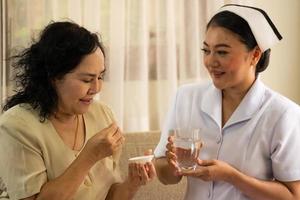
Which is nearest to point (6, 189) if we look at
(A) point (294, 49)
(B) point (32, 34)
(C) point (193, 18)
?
(B) point (32, 34)

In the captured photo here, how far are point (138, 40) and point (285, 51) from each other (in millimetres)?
978

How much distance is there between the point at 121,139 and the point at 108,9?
1123 millimetres

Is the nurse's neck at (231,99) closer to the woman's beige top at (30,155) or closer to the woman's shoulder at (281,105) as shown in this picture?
the woman's shoulder at (281,105)

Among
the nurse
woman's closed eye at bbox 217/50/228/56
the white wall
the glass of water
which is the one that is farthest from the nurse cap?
the white wall

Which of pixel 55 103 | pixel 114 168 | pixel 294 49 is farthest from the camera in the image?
pixel 294 49

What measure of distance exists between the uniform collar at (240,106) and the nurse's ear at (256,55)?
0.24 feet

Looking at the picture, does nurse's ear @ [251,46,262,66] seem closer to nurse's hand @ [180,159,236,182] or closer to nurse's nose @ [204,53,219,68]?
nurse's nose @ [204,53,219,68]

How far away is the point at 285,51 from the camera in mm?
2656

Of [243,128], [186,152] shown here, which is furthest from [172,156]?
[243,128]

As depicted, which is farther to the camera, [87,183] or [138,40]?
[138,40]

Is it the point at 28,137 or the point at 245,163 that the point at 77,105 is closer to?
the point at 28,137

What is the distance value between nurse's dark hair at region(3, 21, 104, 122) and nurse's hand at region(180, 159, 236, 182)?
0.52 meters

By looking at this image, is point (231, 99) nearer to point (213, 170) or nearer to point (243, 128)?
point (243, 128)

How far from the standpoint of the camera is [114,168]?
5.19 feet
